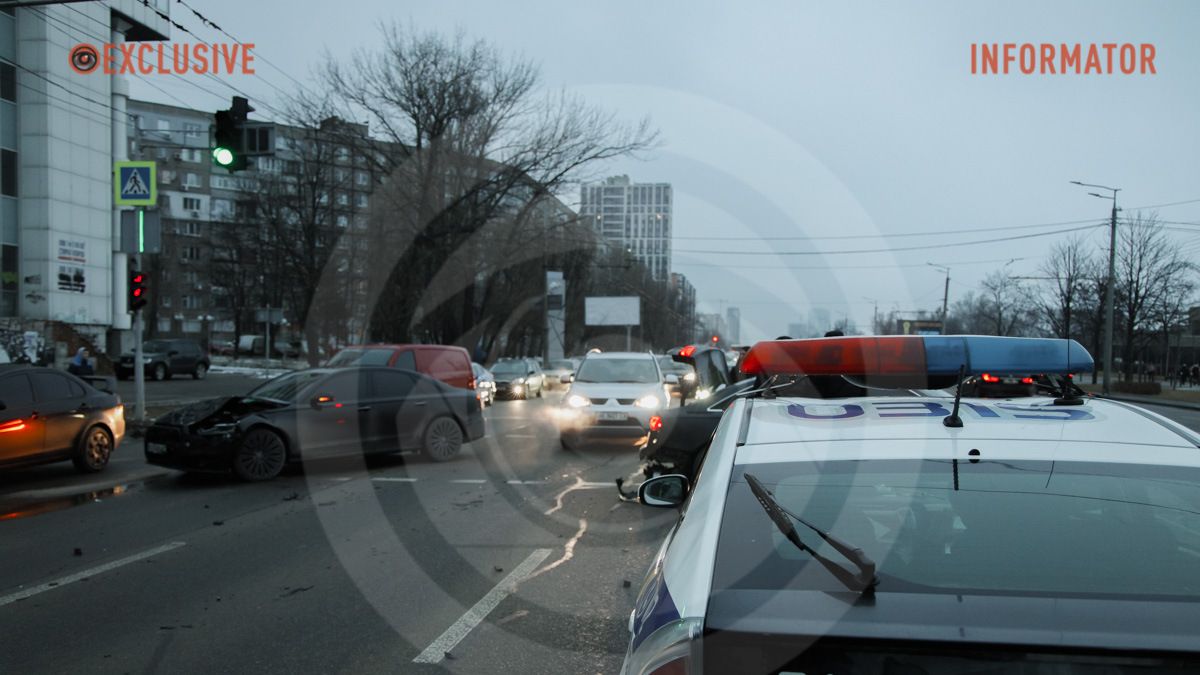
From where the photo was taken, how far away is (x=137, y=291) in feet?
50.4

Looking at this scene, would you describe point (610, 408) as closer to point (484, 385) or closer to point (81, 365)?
point (484, 385)

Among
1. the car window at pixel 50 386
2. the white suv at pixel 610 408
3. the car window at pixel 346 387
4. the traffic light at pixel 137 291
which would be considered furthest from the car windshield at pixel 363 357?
the car window at pixel 50 386

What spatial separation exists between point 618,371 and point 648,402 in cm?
123

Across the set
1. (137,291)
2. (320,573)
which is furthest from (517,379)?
(320,573)

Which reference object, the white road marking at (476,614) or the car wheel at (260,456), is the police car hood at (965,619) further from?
the car wheel at (260,456)

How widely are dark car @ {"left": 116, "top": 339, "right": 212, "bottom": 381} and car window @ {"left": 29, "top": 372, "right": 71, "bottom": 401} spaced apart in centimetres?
2426

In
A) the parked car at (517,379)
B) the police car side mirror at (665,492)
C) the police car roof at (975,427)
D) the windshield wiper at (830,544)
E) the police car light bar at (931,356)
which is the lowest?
the parked car at (517,379)

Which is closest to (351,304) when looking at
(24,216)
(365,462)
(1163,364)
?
(24,216)

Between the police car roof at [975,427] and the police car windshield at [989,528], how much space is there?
0.34 feet

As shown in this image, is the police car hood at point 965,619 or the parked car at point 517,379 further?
the parked car at point 517,379

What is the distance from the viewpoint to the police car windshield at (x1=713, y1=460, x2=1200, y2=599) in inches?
78.0

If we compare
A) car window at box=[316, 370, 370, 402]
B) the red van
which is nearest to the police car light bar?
car window at box=[316, 370, 370, 402]

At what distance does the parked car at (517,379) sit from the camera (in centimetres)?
3173

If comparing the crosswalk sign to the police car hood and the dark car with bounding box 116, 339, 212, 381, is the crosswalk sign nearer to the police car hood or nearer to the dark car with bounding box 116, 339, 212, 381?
the police car hood
